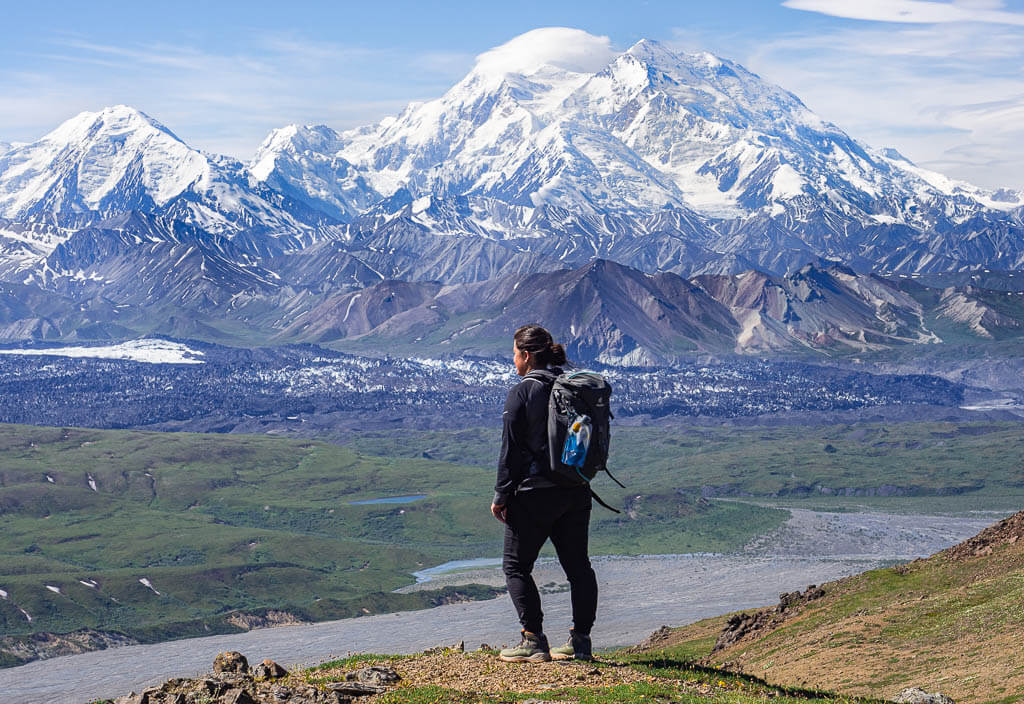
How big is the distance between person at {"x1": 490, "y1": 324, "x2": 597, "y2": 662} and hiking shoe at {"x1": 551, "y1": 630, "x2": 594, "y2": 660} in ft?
0.79

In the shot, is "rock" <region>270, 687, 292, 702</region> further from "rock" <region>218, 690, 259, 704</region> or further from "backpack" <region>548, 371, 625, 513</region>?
"backpack" <region>548, 371, 625, 513</region>

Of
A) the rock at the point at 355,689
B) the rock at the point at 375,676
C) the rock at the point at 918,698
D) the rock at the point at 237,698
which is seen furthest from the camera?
the rock at the point at 918,698

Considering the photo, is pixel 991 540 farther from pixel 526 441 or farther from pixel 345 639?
pixel 345 639

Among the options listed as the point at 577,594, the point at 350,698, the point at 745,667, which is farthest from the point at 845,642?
the point at 350,698

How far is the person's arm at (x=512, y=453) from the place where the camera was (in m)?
28.0

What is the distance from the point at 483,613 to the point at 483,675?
166 metres

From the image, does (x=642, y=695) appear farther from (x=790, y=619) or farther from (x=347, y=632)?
(x=347, y=632)

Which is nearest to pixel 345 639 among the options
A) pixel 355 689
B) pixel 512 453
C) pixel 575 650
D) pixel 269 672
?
pixel 269 672

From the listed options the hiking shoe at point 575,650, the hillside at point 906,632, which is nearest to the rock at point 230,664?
the hiking shoe at point 575,650

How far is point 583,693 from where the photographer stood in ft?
88.7

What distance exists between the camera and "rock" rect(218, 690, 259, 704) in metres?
27.1

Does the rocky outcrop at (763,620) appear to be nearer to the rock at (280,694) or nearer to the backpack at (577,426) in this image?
the backpack at (577,426)

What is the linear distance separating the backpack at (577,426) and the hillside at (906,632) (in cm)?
1719

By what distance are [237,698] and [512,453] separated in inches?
331
